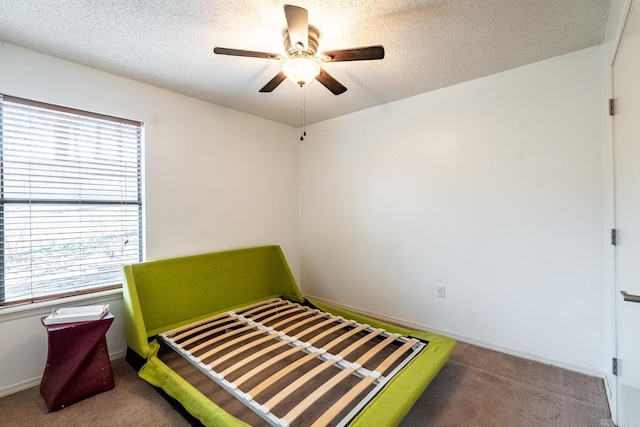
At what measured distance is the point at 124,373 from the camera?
2.14 metres

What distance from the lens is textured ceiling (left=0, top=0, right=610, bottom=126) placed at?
160 centimetres

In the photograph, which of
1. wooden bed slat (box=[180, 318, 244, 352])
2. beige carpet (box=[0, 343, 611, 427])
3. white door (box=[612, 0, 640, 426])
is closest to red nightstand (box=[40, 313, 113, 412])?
beige carpet (box=[0, 343, 611, 427])

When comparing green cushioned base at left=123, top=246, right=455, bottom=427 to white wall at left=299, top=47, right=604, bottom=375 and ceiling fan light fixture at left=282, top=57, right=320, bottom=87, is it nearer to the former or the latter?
white wall at left=299, top=47, right=604, bottom=375

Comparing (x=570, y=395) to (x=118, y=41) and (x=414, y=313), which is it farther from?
(x=118, y=41)

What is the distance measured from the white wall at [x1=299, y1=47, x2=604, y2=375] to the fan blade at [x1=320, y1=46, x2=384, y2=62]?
143 cm

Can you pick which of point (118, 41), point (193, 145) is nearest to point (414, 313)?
point (193, 145)

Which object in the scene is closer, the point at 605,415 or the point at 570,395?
the point at 605,415

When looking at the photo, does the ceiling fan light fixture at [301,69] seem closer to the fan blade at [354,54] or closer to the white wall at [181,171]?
the fan blade at [354,54]

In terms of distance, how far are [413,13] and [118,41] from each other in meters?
1.96

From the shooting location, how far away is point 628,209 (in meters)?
1.41

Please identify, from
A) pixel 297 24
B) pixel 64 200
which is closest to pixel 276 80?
pixel 297 24

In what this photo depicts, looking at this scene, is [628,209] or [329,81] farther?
[329,81]

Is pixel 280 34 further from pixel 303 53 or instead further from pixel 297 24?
pixel 297 24

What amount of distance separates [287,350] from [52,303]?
1785 mm
